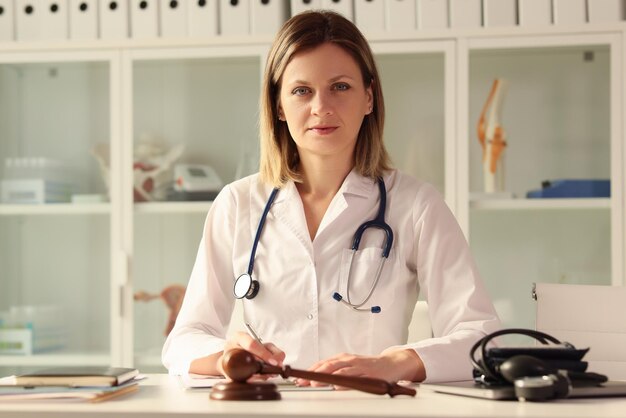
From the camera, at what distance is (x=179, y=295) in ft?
10.8

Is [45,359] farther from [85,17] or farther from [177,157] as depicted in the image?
[85,17]

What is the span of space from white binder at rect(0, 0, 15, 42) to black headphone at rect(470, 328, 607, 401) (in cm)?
239

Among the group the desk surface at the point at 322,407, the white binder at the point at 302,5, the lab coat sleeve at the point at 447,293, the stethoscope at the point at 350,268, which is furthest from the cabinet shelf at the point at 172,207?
the desk surface at the point at 322,407

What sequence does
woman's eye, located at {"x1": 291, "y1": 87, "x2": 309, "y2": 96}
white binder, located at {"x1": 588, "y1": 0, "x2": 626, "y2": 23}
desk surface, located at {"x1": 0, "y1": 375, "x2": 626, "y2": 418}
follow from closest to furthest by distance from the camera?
desk surface, located at {"x1": 0, "y1": 375, "x2": 626, "y2": 418} → woman's eye, located at {"x1": 291, "y1": 87, "x2": 309, "y2": 96} → white binder, located at {"x1": 588, "y1": 0, "x2": 626, "y2": 23}

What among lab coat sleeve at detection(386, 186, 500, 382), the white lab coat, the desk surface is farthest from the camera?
the white lab coat

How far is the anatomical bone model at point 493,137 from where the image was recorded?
3.16 meters

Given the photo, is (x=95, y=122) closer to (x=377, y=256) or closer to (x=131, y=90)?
(x=131, y=90)

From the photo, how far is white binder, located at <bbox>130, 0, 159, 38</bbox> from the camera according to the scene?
126 inches

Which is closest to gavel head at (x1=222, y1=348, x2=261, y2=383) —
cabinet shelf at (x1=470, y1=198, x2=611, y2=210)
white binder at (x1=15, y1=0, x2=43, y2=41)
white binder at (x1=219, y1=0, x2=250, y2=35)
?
cabinet shelf at (x1=470, y1=198, x2=611, y2=210)

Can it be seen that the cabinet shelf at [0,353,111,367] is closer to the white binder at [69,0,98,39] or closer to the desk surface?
the white binder at [69,0,98,39]

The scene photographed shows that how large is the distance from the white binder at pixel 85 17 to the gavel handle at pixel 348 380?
215cm

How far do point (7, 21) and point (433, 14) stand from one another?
4.82 ft

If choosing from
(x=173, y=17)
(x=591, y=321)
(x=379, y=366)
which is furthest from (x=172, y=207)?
(x=379, y=366)

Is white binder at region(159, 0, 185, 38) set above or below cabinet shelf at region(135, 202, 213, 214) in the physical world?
above
